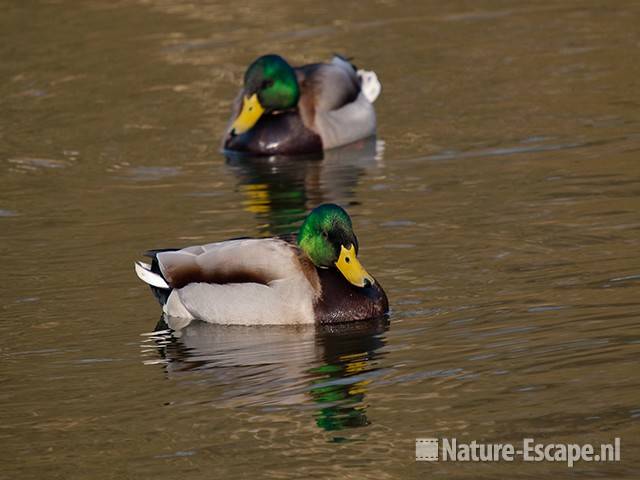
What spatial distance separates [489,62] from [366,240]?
6964mm

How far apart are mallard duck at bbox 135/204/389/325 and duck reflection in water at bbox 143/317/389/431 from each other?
0.09 m

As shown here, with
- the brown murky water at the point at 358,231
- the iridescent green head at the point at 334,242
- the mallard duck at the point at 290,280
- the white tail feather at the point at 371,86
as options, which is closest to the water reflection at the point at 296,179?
the brown murky water at the point at 358,231

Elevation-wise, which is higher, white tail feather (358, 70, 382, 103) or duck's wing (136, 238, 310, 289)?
white tail feather (358, 70, 382, 103)

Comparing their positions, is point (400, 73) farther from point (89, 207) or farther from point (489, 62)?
point (89, 207)

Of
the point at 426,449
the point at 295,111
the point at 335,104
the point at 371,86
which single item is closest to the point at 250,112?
the point at 295,111

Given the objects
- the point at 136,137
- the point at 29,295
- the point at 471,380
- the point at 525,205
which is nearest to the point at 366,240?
the point at 525,205

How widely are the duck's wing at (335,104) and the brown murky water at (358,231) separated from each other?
0.27 metres

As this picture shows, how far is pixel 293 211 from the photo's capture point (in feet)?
44.0

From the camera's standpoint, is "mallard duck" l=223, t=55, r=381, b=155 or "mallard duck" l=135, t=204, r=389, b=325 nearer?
"mallard duck" l=135, t=204, r=389, b=325

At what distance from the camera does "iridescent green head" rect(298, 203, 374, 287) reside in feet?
33.0

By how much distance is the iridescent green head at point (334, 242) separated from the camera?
10047mm

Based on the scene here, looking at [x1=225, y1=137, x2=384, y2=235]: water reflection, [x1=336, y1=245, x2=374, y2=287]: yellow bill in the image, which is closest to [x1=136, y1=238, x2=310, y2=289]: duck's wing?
[x1=336, y1=245, x2=374, y2=287]: yellow bill

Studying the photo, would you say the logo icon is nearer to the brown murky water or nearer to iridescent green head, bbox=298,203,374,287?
the brown murky water

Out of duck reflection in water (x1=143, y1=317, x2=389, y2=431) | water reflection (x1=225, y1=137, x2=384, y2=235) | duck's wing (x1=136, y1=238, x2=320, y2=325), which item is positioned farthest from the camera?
water reflection (x1=225, y1=137, x2=384, y2=235)
